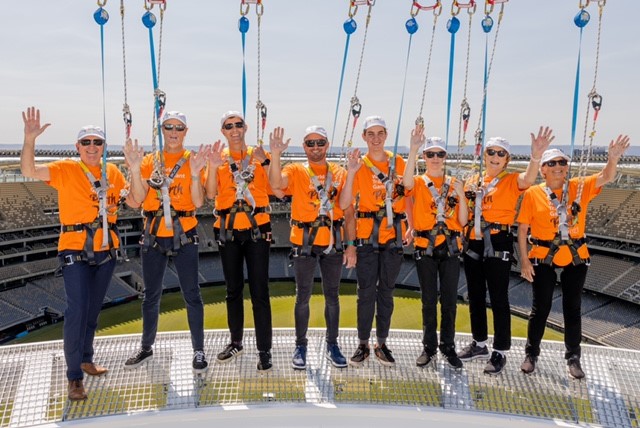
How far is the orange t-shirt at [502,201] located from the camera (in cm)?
532

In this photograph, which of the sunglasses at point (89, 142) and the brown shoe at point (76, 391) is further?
the sunglasses at point (89, 142)

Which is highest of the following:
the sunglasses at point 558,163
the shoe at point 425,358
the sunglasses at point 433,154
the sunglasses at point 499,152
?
the sunglasses at point 499,152

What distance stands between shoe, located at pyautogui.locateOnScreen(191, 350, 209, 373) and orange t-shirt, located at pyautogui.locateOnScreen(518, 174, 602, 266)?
161 inches

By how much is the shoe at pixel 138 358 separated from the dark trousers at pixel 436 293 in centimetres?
337

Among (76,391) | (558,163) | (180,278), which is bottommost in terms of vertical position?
(76,391)

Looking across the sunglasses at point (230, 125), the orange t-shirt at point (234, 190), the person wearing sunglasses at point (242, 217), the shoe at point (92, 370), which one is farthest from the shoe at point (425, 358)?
the shoe at point (92, 370)

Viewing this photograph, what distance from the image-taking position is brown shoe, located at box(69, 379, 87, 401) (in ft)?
15.3

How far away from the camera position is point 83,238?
15.9ft

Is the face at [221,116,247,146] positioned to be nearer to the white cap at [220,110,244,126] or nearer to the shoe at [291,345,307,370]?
the white cap at [220,110,244,126]

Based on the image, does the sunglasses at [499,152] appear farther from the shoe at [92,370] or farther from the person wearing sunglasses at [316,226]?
the shoe at [92,370]

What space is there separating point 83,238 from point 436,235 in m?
3.98

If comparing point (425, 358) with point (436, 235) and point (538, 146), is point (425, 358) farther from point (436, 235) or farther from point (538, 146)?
point (538, 146)

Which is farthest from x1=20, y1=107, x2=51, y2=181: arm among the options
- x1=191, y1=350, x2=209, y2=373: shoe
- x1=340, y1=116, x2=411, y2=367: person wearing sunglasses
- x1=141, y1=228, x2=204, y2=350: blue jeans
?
x1=340, y1=116, x2=411, y2=367: person wearing sunglasses

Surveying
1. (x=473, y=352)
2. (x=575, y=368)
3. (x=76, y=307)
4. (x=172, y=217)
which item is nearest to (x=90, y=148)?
(x=172, y=217)
